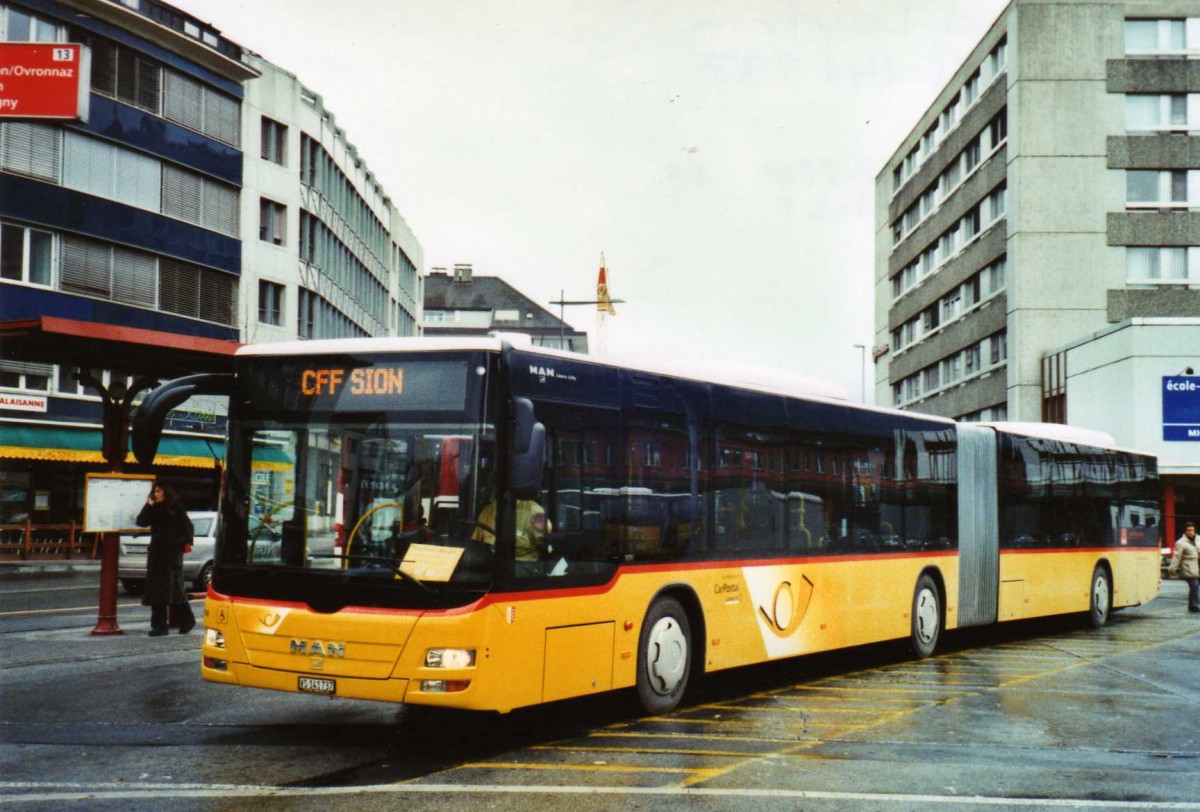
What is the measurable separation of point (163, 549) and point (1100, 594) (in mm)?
14181

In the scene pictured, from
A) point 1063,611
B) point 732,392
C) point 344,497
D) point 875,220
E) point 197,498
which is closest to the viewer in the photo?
point 344,497

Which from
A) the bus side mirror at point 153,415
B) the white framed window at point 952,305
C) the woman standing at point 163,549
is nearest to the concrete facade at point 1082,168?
the white framed window at point 952,305

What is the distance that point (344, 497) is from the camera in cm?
864

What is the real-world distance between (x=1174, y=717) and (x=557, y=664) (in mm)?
5509

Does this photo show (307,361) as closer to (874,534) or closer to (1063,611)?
(874,534)

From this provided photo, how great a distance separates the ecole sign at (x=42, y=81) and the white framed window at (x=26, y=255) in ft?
96.2

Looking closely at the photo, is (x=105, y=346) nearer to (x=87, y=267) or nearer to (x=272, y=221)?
(x=87, y=267)

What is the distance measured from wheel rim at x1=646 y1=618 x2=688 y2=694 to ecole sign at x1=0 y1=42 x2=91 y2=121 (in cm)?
575

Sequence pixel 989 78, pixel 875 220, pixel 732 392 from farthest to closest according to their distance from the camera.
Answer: pixel 875 220
pixel 989 78
pixel 732 392

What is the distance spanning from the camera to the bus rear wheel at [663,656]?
33.8 ft

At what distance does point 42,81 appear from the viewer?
929cm

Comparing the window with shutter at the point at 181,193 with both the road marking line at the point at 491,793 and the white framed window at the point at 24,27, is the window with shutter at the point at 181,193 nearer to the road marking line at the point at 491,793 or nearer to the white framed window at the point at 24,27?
the white framed window at the point at 24,27

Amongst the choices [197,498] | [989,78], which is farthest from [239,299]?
[989,78]

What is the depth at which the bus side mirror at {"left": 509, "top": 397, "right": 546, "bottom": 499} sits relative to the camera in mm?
8547
